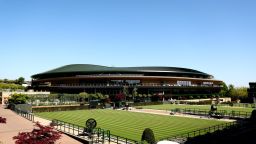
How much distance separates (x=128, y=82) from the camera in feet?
376

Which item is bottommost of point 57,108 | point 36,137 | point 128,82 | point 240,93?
point 57,108

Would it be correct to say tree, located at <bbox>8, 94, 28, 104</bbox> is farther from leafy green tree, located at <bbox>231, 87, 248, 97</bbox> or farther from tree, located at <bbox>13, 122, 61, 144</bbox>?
leafy green tree, located at <bbox>231, 87, 248, 97</bbox>

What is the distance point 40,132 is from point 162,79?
337ft

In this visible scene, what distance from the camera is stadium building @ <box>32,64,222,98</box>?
368ft

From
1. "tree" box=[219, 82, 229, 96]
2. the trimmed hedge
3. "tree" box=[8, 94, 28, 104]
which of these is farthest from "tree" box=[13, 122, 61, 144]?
"tree" box=[219, 82, 229, 96]

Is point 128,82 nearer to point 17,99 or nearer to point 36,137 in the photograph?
point 17,99

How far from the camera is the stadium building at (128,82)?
112m

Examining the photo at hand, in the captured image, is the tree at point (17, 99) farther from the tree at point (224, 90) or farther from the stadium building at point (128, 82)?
the tree at point (224, 90)

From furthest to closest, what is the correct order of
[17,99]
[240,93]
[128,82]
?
[240,93], [128,82], [17,99]

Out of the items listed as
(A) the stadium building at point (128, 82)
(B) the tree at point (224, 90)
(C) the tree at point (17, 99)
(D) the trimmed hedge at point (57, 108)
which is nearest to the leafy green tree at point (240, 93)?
(B) the tree at point (224, 90)

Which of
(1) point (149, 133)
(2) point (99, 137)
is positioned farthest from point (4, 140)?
(1) point (149, 133)

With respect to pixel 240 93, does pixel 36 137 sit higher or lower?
lower

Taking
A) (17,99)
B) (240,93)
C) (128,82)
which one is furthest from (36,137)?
(240,93)

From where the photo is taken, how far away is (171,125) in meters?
45.0
